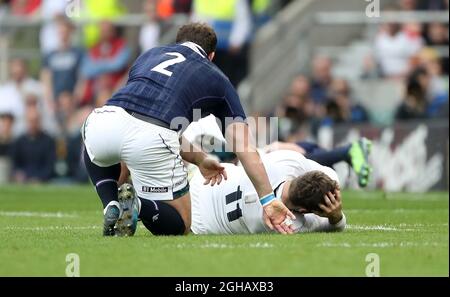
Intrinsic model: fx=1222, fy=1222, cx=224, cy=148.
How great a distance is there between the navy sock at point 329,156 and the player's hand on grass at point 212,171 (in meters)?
3.76

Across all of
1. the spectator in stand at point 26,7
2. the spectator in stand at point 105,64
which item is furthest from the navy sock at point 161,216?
the spectator in stand at point 26,7

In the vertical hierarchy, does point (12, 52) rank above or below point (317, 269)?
below

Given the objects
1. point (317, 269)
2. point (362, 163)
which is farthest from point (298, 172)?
point (362, 163)

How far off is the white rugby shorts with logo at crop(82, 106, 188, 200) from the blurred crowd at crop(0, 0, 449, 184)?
10236 mm

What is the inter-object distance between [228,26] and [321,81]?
200cm

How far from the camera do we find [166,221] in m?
10.1

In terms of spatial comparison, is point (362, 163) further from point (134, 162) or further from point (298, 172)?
point (134, 162)

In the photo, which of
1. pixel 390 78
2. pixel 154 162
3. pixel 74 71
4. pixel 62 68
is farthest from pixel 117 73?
pixel 154 162

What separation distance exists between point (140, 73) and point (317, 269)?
124 inches

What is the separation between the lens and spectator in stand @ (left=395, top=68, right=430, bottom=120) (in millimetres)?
20266

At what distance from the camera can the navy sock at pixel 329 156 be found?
1365 centimetres

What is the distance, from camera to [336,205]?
32.1ft

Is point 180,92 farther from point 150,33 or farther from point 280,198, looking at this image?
point 150,33

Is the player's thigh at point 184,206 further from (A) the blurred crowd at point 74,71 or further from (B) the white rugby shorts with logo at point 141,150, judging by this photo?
(A) the blurred crowd at point 74,71
